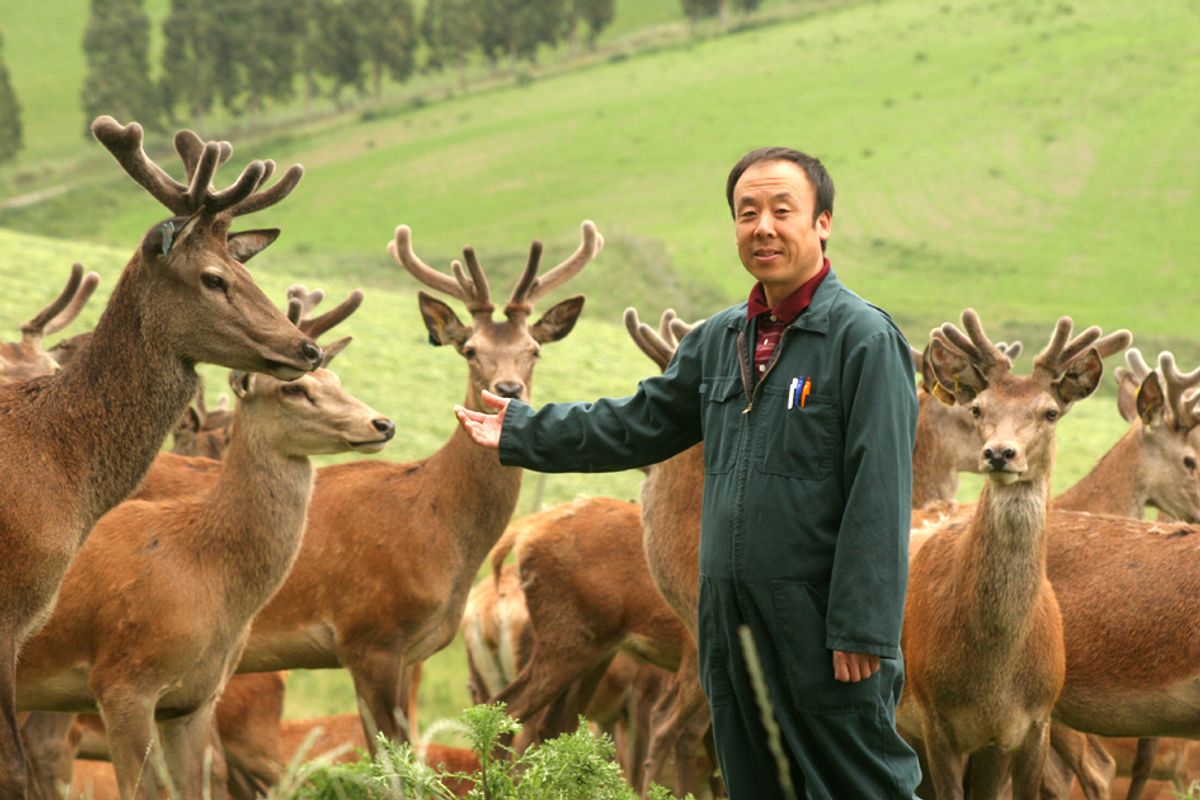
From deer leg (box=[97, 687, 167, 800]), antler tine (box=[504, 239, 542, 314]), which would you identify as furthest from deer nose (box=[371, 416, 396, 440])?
deer leg (box=[97, 687, 167, 800])

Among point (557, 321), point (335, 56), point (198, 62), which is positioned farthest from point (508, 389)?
point (198, 62)

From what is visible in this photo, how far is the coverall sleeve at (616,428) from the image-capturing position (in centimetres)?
481

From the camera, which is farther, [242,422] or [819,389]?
[242,422]

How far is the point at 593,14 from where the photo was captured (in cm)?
7575

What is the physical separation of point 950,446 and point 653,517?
2125mm

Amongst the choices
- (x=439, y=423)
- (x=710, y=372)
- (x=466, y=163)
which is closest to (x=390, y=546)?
(x=710, y=372)

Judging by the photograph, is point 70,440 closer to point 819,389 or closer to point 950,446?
point 819,389

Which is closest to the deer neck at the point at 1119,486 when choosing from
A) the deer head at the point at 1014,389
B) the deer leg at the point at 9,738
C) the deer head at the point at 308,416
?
the deer head at the point at 1014,389

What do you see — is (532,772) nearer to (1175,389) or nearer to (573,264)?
(573,264)

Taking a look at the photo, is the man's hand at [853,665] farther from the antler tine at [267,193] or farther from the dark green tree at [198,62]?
the dark green tree at [198,62]

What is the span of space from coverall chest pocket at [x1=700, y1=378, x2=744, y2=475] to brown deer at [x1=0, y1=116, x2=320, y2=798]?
1.66 meters

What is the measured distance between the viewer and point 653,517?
8.11m

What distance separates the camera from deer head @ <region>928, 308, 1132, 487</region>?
6.57 metres

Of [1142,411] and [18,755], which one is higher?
[18,755]
